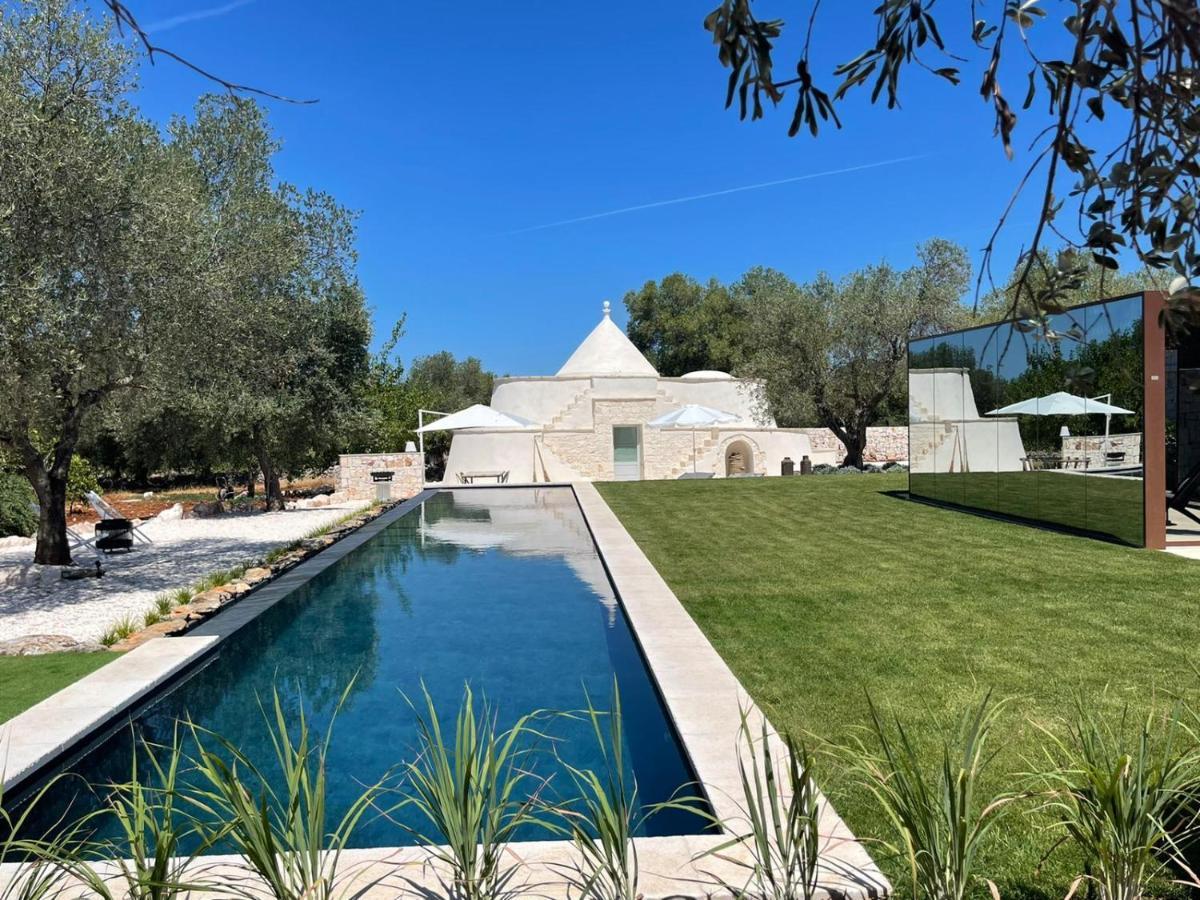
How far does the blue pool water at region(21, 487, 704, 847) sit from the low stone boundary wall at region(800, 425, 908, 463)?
26562mm

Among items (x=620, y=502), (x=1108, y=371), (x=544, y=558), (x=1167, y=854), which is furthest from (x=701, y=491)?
(x=1167, y=854)

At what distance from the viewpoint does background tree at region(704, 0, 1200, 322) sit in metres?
1.68

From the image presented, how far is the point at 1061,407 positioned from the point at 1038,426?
60 centimetres

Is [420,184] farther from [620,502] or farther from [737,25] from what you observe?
[737,25]

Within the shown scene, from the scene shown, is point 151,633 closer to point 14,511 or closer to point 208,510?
point 14,511

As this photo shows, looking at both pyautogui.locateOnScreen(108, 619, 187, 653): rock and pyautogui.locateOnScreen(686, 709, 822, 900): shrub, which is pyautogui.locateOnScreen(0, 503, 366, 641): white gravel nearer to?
pyautogui.locateOnScreen(108, 619, 187, 653): rock

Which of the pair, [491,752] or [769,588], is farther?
[769,588]

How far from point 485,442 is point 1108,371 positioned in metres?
21.4

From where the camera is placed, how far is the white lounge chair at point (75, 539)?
12.9 meters

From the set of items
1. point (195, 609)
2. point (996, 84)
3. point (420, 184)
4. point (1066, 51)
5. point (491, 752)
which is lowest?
point (195, 609)

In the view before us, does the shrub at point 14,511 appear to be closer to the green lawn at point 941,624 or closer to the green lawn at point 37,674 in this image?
the green lawn at point 37,674

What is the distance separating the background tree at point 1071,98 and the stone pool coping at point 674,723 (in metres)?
2.15

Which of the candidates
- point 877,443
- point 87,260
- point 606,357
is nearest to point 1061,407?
point 87,260

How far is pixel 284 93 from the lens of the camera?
2.19 metres
